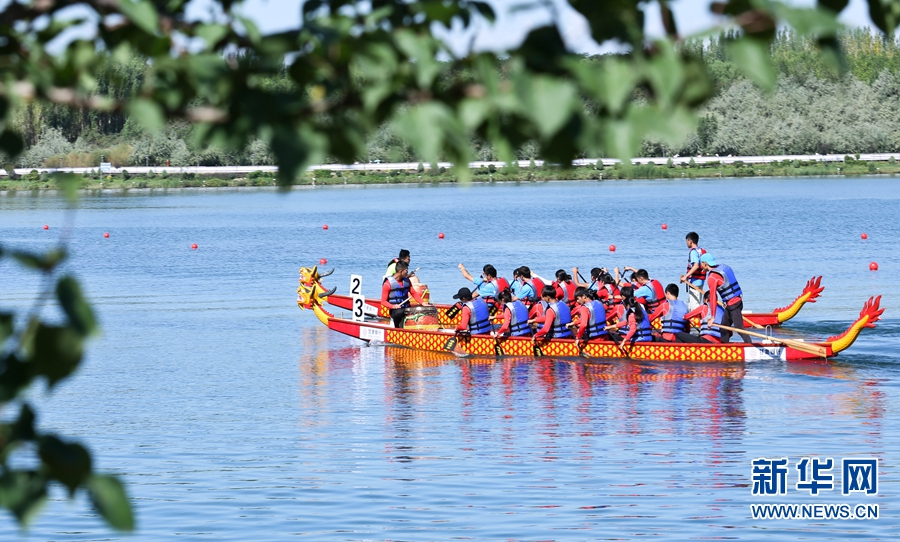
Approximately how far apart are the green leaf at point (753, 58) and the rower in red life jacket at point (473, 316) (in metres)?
20.8

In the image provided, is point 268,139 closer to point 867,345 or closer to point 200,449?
point 200,449

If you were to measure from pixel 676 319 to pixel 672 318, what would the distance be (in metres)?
0.08

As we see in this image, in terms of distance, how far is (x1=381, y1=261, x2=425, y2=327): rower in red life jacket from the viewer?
25.4 metres

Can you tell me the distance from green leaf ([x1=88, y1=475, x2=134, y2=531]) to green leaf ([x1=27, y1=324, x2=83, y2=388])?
32 centimetres

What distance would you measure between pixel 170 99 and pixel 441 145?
0.83 metres

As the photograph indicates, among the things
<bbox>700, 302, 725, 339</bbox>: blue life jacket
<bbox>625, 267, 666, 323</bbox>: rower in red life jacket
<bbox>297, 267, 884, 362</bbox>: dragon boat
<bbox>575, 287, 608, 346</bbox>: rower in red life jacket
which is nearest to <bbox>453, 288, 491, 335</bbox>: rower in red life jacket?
<bbox>297, 267, 884, 362</bbox>: dragon boat

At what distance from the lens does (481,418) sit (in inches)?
766

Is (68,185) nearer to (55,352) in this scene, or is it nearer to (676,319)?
(55,352)

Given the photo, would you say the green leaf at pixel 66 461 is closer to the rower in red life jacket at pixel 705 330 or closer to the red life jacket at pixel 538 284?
the rower in red life jacket at pixel 705 330

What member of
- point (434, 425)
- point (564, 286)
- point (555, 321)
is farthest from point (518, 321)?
point (434, 425)

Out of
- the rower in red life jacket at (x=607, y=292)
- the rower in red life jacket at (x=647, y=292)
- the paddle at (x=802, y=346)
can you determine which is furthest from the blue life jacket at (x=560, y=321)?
the paddle at (x=802, y=346)

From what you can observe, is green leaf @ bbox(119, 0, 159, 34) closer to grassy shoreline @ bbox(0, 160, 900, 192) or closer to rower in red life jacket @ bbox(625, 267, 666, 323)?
rower in red life jacket @ bbox(625, 267, 666, 323)

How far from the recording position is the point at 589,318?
23016 millimetres

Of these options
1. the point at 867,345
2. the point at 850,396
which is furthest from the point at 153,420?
the point at 867,345
